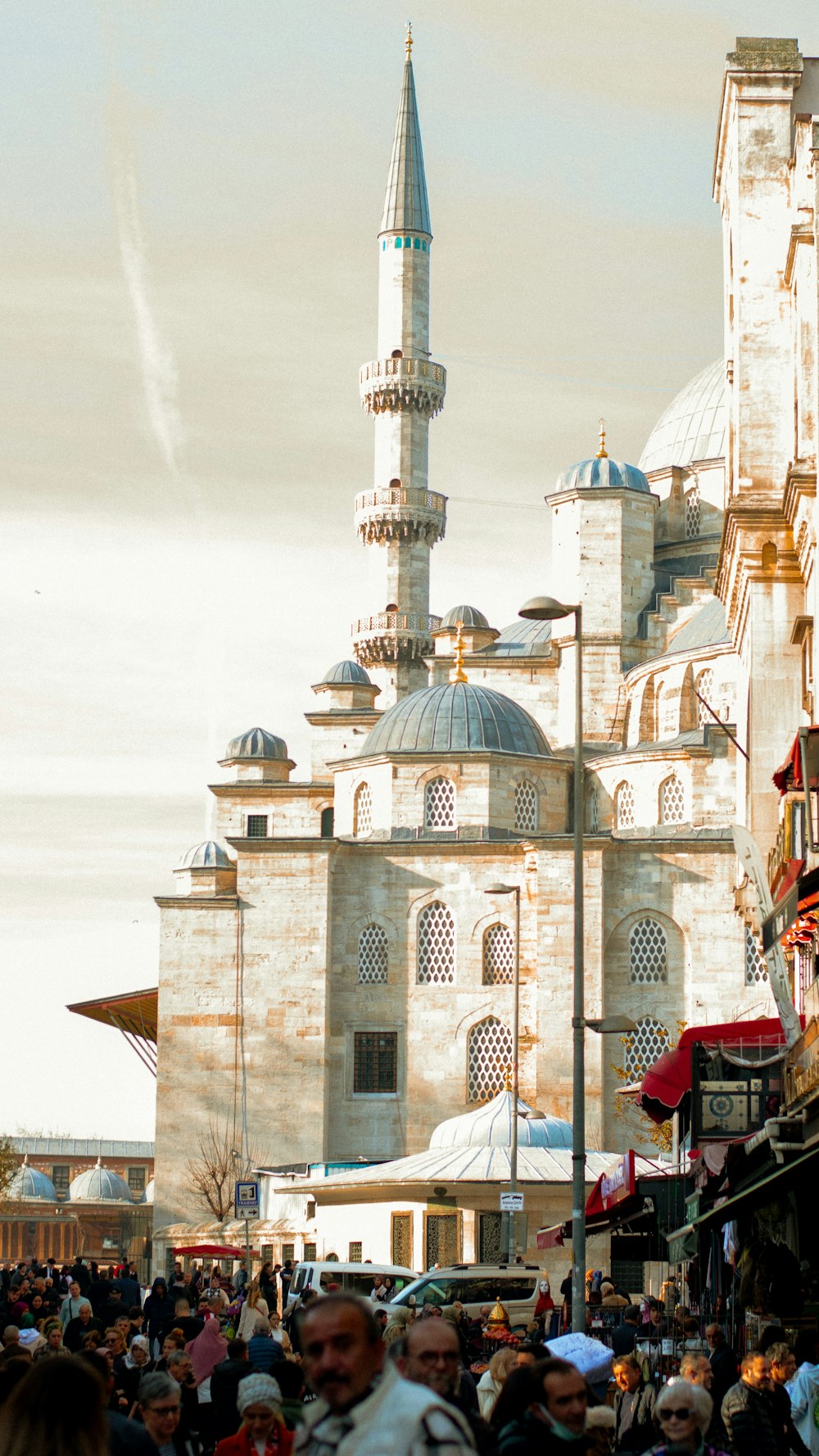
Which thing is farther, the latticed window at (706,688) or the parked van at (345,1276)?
the latticed window at (706,688)

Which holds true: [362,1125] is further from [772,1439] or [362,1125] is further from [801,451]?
[772,1439]

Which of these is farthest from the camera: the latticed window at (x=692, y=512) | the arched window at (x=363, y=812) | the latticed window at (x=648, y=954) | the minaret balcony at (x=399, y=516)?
the latticed window at (x=692, y=512)

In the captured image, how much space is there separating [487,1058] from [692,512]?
2033 centimetres

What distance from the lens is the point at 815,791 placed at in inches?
775

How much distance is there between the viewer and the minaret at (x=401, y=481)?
64312 mm

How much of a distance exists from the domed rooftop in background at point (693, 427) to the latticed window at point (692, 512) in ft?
3.68

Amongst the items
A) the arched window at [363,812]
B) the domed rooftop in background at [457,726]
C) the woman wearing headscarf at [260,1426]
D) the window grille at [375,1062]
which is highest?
the domed rooftop in background at [457,726]

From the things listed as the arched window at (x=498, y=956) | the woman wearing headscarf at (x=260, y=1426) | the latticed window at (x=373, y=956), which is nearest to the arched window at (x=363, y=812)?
the latticed window at (x=373, y=956)

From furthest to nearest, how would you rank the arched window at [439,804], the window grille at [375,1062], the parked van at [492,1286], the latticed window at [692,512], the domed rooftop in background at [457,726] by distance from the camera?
the latticed window at [692,512] < the domed rooftop in background at [457,726] < the arched window at [439,804] < the window grille at [375,1062] < the parked van at [492,1286]

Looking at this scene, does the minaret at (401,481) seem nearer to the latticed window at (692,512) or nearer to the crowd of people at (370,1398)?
the latticed window at (692,512)

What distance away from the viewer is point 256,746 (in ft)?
212

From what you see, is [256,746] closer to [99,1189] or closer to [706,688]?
[706,688]

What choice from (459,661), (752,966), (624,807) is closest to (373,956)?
(624,807)

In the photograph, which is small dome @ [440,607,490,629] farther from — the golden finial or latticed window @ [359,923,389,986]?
latticed window @ [359,923,389,986]
